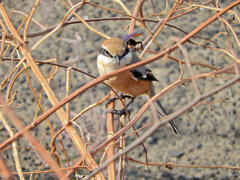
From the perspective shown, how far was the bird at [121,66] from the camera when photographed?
8.77 ft

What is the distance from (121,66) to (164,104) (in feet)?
6.38

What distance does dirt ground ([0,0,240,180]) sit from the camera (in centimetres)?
399

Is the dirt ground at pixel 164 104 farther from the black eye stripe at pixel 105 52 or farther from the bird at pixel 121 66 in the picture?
the black eye stripe at pixel 105 52

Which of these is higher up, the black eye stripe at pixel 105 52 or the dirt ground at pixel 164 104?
the black eye stripe at pixel 105 52

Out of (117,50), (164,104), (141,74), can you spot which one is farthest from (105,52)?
(164,104)

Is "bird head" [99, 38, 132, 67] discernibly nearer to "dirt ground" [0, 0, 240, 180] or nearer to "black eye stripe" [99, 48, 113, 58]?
"black eye stripe" [99, 48, 113, 58]

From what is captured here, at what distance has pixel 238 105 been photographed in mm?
4496

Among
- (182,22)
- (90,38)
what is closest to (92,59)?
(90,38)

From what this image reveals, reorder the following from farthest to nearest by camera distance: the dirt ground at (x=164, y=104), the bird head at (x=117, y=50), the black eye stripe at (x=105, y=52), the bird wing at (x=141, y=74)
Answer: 1. the dirt ground at (x=164, y=104)
2. the bird wing at (x=141, y=74)
3. the black eye stripe at (x=105, y=52)
4. the bird head at (x=117, y=50)

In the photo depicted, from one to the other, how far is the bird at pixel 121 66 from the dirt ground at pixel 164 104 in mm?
602

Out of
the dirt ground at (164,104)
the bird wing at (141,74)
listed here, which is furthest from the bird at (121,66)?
the dirt ground at (164,104)

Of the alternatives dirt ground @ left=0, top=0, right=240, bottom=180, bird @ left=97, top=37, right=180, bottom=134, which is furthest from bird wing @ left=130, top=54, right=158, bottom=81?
dirt ground @ left=0, top=0, right=240, bottom=180

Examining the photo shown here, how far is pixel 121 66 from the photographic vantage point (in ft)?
9.22

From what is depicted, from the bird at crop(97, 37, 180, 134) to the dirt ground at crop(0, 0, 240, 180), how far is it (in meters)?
0.60
